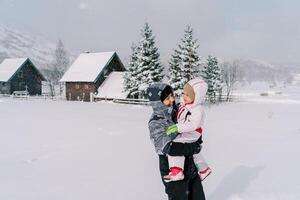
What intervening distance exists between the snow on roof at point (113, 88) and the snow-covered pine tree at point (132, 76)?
1256mm

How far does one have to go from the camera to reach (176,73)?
41781mm

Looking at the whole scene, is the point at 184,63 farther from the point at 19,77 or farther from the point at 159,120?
the point at 159,120

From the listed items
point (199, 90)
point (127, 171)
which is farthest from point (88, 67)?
point (199, 90)

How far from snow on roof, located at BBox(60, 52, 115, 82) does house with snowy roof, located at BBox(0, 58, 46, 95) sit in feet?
32.7

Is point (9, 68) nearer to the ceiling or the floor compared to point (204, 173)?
nearer to the ceiling

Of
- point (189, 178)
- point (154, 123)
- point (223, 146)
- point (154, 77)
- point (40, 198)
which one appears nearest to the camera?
point (154, 123)

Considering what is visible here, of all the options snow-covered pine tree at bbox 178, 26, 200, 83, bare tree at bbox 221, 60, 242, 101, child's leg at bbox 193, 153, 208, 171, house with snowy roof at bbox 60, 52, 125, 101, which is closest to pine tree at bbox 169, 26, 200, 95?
snow-covered pine tree at bbox 178, 26, 200, 83

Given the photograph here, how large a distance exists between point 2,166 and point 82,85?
44.0 meters

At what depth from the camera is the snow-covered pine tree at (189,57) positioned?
4094 cm

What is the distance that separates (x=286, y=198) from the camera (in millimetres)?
5723

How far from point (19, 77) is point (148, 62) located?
27955 mm

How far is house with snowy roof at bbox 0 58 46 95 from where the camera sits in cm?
5744

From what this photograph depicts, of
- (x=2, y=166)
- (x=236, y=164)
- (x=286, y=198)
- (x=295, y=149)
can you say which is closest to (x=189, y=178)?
(x=286, y=198)

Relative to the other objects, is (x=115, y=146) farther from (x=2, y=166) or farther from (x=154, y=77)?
(x=154, y=77)
